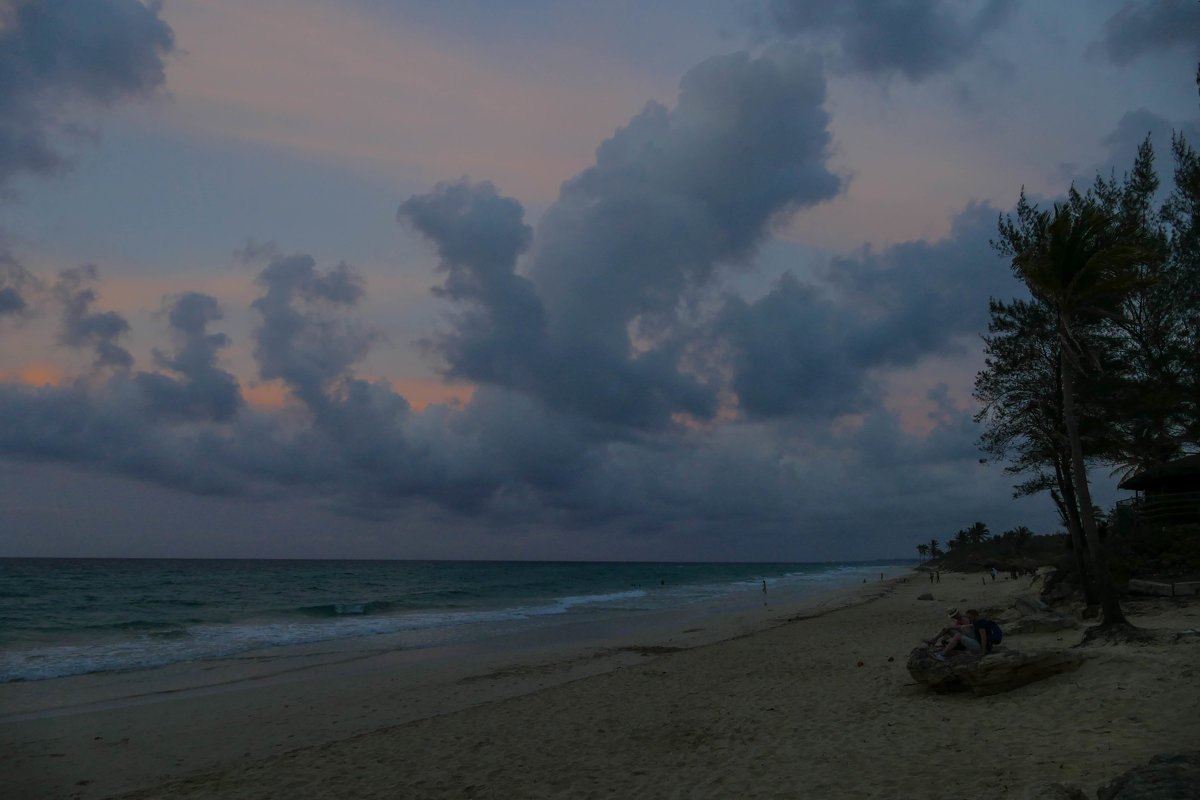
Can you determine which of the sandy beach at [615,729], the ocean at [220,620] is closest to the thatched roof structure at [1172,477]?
the sandy beach at [615,729]

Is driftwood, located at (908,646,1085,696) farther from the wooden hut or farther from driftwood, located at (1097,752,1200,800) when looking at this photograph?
the wooden hut

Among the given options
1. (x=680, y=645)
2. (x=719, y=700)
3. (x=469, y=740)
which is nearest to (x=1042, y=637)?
(x=719, y=700)

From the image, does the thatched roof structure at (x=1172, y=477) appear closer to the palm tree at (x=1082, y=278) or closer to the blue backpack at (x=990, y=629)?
the palm tree at (x=1082, y=278)

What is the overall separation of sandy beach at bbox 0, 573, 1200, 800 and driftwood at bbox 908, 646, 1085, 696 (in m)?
0.23

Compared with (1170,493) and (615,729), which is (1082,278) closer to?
(615,729)

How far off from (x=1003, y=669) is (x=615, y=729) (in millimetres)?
6402

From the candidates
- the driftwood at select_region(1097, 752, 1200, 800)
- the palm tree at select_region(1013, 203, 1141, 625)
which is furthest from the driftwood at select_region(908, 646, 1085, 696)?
the driftwood at select_region(1097, 752, 1200, 800)

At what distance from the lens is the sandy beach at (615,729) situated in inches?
303

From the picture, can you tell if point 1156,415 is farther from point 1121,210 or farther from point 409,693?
point 409,693

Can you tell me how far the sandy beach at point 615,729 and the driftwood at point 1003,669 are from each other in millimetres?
234

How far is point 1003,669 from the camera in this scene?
1024cm

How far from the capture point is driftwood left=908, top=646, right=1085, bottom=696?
1021 cm

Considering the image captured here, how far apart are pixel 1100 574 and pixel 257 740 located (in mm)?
17259

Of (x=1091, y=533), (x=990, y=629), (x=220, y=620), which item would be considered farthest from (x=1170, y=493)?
(x=220, y=620)
